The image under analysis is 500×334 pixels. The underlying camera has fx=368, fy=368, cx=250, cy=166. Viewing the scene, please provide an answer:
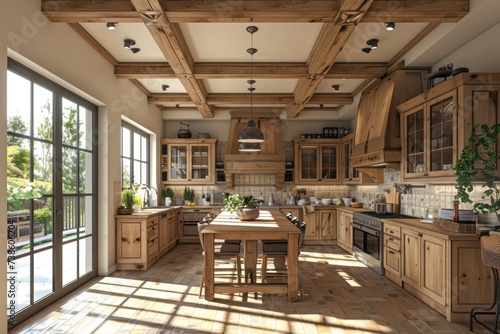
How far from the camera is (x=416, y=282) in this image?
4.27 m

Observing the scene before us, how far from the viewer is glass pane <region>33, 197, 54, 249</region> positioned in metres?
3.66

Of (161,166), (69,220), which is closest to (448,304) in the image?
(69,220)

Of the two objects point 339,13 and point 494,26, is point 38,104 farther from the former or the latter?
point 494,26

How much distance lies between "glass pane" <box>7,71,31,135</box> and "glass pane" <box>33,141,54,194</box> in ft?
0.81

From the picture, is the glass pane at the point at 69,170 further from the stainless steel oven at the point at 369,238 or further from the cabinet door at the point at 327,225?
the cabinet door at the point at 327,225

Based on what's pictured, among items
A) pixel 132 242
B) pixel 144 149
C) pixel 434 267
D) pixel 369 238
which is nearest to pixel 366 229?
pixel 369 238

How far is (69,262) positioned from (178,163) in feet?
14.2

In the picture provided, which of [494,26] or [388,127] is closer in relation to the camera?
[494,26]

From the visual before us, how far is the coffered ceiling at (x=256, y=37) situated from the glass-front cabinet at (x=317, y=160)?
5.69ft

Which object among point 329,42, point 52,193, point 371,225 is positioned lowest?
point 371,225

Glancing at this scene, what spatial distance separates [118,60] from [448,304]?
508 centimetres

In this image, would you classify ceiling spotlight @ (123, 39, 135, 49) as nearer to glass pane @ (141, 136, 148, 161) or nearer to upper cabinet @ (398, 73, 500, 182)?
glass pane @ (141, 136, 148, 161)

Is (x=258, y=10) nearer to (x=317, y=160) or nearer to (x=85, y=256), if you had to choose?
(x=85, y=256)

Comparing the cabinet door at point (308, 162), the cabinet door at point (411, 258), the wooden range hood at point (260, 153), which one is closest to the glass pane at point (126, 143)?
the wooden range hood at point (260, 153)
